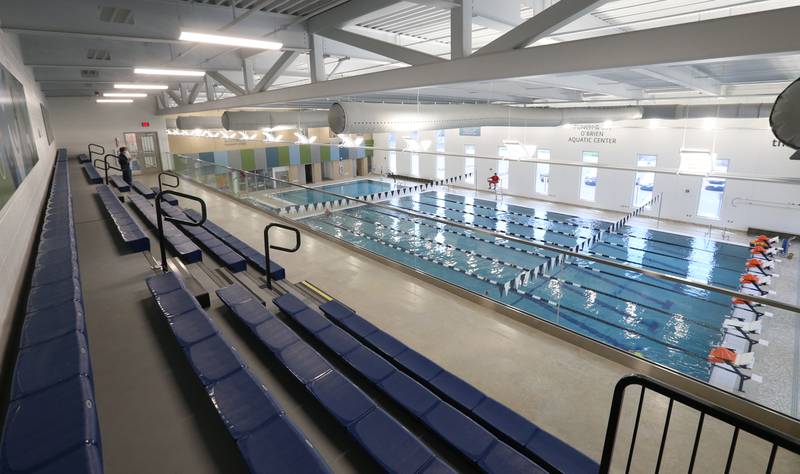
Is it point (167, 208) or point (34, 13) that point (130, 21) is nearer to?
point (34, 13)

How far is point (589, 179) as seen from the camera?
18.4 metres

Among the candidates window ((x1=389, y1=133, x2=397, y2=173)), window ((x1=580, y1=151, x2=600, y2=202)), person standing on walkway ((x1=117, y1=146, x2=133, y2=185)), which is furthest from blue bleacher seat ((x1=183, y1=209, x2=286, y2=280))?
window ((x1=389, y1=133, x2=397, y2=173))

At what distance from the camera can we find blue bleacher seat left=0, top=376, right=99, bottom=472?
1.64 m

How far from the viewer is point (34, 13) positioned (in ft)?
13.3

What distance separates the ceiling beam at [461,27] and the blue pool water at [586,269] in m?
2.72

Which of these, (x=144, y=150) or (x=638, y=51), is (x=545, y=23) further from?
(x=144, y=150)

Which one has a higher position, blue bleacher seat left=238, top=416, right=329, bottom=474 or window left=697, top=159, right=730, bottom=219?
blue bleacher seat left=238, top=416, right=329, bottom=474

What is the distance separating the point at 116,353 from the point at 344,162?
1032 inches

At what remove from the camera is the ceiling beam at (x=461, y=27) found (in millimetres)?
3721

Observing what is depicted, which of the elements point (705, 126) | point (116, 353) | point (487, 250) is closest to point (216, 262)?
point (116, 353)

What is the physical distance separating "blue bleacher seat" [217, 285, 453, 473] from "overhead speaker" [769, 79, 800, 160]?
326 cm

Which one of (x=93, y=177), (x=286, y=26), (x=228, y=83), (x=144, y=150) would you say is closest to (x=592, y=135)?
(x=228, y=83)

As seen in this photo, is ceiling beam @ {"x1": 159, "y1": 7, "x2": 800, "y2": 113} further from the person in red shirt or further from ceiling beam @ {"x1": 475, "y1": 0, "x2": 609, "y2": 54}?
the person in red shirt

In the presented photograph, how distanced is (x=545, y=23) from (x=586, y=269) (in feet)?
20.5
